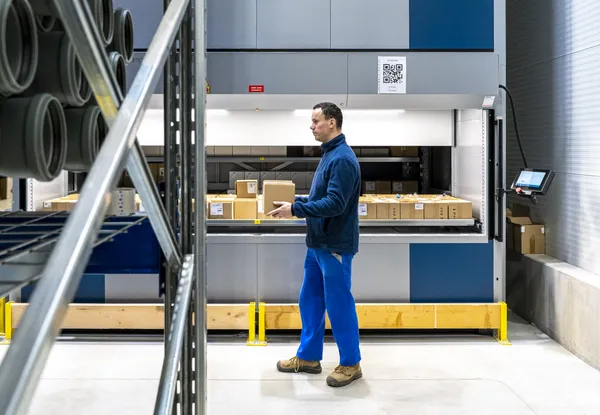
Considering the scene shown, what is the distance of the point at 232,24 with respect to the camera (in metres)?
4.98

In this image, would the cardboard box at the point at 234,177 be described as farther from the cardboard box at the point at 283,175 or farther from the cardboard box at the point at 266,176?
the cardboard box at the point at 283,175

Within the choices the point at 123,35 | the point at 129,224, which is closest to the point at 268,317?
the point at 129,224

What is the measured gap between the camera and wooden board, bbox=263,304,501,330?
194 inches

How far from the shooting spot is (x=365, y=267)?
16.6 ft

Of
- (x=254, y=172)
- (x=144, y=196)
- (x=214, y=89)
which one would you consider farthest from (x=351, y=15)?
(x=144, y=196)

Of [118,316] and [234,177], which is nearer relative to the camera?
[118,316]

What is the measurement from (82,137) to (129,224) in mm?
298

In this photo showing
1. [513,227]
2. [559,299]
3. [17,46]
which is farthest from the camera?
[513,227]

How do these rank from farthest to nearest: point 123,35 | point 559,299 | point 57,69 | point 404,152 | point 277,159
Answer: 1. point 404,152
2. point 277,159
3. point 559,299
4. point 123,35
5. point 57,69

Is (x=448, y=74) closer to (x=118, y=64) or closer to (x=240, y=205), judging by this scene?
(x=240, y=205)

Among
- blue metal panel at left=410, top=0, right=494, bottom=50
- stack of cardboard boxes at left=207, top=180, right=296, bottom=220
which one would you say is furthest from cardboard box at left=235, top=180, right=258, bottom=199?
blue metal panel at left=410, top=0, right=494, bottom=50

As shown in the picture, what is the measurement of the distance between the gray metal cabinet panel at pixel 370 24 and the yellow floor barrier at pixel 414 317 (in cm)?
214

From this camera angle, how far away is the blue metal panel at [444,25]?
16.5 ft

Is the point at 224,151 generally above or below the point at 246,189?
above
